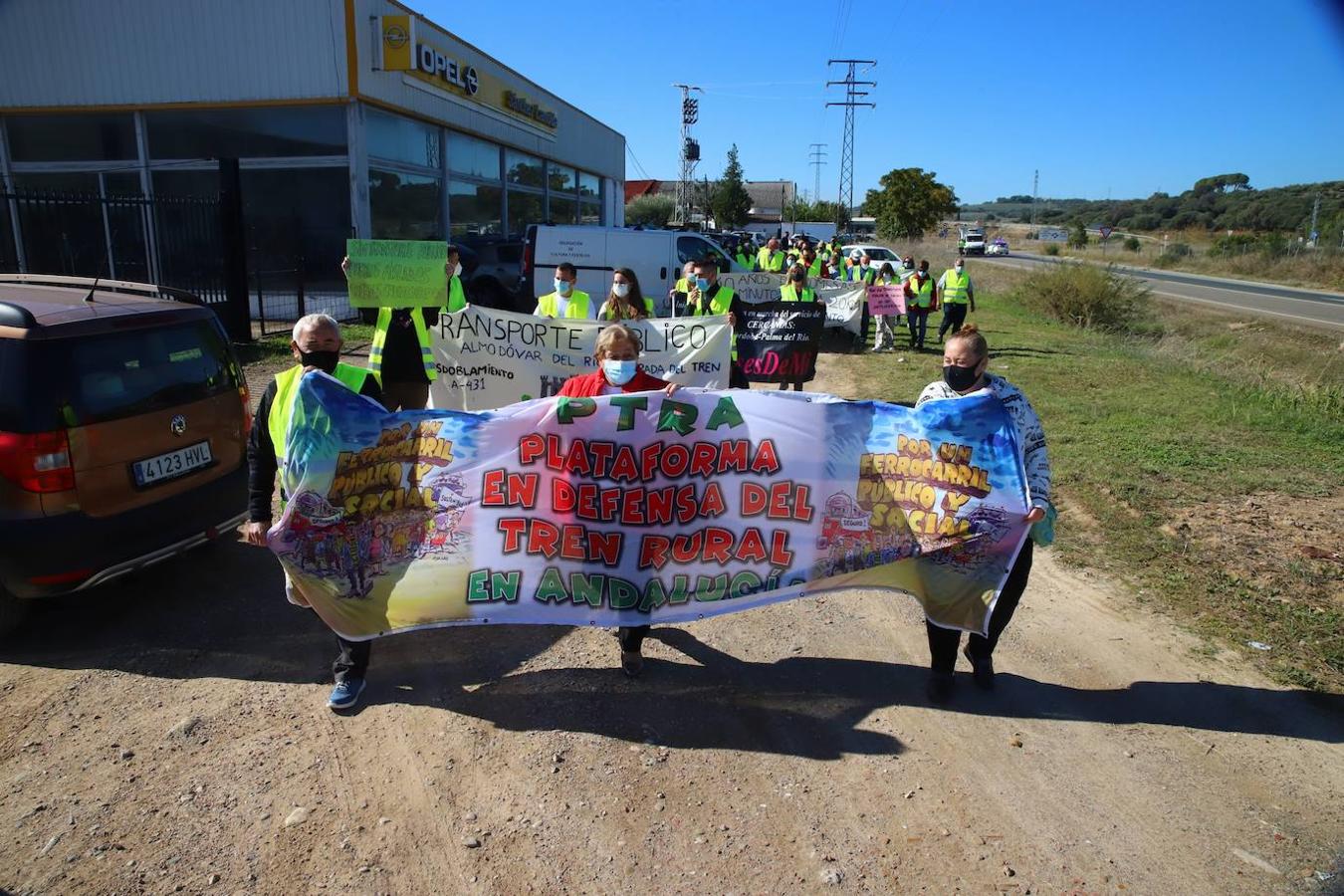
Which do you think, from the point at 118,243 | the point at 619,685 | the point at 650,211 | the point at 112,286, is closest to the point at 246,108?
the point at 118,243

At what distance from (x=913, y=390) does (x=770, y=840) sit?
387 inches

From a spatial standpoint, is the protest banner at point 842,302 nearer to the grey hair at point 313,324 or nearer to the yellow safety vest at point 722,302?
the yellow safety vest at point 722,302

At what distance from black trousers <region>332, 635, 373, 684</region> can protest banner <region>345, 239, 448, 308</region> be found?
11.2 ft

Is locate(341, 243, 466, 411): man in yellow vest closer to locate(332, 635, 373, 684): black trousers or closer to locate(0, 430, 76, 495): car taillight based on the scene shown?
locate(0, 430, 76, 495): car taillight

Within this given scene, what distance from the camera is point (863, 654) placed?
4613 mm

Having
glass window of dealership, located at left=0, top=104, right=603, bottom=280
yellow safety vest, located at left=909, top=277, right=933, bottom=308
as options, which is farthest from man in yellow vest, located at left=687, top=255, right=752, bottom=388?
glass window of dealership, located at left=0, top=104, right=603, bottom=280

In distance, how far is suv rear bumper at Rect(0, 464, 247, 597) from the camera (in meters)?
4.14

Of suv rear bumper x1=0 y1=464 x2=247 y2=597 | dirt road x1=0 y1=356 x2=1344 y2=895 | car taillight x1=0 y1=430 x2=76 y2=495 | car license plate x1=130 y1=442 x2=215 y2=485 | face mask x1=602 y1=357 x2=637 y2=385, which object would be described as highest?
face mask x1=602 y1=357 x2=637 y2=385

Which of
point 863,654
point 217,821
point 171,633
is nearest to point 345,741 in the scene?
point 217,821

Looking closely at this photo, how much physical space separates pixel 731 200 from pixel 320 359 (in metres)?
66.4

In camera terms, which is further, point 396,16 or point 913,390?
point 396,16

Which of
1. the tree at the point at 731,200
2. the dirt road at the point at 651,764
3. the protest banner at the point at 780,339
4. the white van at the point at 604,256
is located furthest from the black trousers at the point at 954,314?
the tree at the point at 731,200

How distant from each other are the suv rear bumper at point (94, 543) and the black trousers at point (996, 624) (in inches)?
162

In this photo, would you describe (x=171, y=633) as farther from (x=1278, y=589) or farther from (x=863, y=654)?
(x=1278, y=589)
